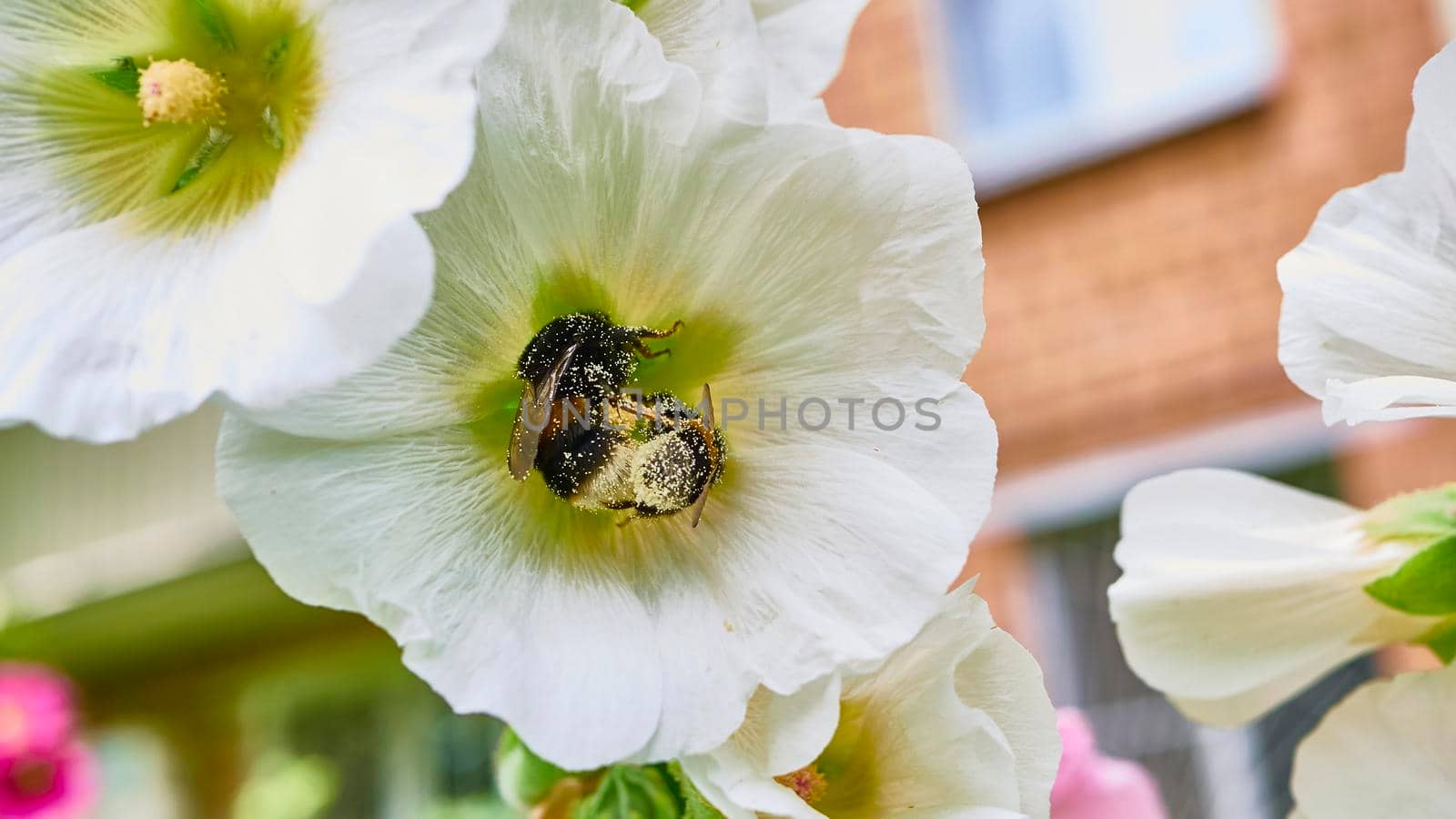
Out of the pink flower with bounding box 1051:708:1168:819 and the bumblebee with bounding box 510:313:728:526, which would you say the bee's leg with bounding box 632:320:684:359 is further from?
the pink flower with bounding box 1051:708:1168:819

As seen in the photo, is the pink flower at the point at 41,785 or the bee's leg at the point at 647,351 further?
the pink flower at the point at 41,785

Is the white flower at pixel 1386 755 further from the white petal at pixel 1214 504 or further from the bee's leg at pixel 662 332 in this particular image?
the bee's leg at pixel 662 332

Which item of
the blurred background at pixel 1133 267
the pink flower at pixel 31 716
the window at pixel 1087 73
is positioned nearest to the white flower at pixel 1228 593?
the pink flower at pixel 31 716

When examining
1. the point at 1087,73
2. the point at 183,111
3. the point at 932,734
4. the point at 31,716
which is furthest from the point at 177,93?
the point at 1087,73

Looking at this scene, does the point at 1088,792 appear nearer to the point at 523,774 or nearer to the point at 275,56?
the point at 523,774

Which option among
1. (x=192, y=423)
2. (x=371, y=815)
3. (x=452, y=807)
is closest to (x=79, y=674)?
(x=192, y=423)
